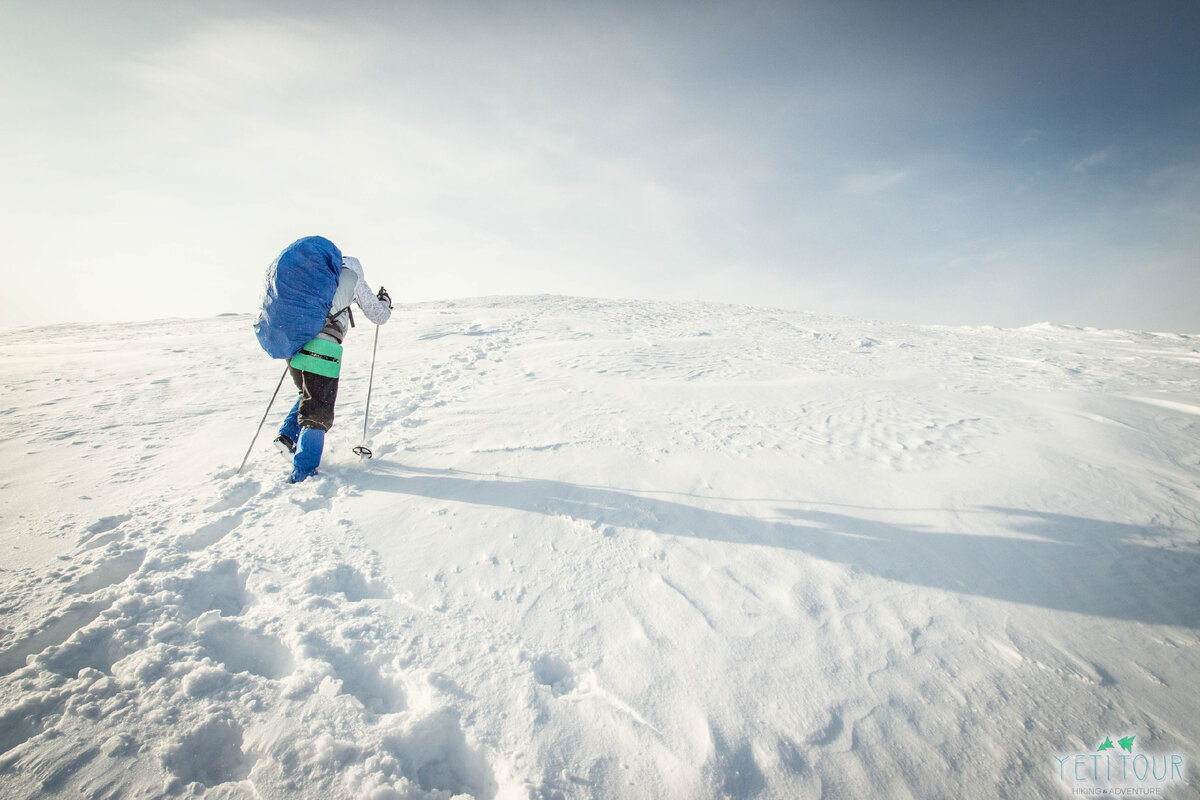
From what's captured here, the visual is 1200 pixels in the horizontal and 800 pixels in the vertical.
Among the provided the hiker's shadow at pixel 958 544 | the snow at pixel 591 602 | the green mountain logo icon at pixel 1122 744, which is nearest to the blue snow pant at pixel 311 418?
A: the snow at pixel 591 602

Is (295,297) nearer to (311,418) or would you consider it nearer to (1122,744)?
(311,418)

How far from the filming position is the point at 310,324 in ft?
10.9

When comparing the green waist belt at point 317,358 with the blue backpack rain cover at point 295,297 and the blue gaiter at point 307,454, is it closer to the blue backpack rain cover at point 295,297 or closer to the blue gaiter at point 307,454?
the blue backpack rain cover at point 295,297

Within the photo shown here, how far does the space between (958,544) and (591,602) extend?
2.60 metres

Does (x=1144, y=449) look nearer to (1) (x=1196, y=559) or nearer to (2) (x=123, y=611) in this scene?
(1) (x=1196, y=559)

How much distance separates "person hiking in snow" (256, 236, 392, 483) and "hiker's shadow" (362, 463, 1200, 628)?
648mm

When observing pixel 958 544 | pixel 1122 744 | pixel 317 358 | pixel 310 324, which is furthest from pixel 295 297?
pixel 1122 744

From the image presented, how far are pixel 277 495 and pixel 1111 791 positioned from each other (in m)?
4.84

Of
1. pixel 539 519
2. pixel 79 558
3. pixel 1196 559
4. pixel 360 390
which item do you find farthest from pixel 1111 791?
pixel 360 390

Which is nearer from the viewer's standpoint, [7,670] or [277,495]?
[7,670]

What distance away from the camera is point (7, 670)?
5.82 ft

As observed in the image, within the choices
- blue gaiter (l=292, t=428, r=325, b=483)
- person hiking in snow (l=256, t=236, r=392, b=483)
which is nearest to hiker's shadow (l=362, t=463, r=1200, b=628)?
blue gaiter (l=292, t=428, r=325, b=483)

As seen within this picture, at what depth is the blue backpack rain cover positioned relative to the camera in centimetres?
321

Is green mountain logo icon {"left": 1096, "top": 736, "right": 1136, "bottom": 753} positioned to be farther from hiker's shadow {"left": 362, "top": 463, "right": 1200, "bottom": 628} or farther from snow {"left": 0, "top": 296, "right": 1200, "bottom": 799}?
hiker's shadow {"left": 362, "top": 463, "right": 1200, "bottom": 628}
